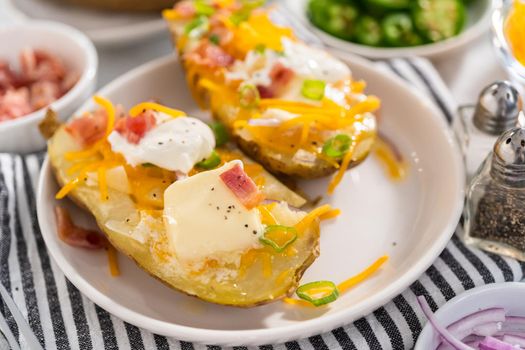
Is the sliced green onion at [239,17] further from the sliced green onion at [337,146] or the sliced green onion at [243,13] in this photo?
the sliced green onion at [337,146]

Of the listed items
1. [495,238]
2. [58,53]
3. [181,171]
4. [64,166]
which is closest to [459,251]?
[495,238]

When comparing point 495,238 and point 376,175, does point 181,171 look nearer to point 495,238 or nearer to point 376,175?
point 376,175

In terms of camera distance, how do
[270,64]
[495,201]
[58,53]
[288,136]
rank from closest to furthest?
[495,201] < [288,136] < [270,64] < [58,53]

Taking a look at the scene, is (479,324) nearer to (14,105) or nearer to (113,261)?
(113,261)

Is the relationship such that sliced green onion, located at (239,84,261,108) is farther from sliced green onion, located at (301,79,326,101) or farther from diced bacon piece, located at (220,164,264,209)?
diced bacon piece, located at (220,164,264,209)

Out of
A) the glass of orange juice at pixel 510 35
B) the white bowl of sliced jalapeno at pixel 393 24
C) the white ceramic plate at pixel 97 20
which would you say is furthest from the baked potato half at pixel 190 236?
the white bowl of sliced jalapeno at pixel 393 24

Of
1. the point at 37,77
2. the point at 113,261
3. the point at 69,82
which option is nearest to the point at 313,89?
the point at 113,261
